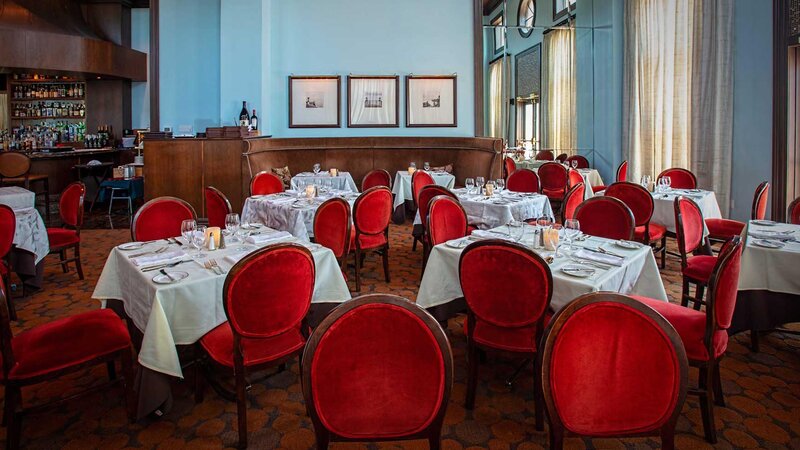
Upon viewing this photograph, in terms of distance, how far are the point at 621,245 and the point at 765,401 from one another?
1.09 metres

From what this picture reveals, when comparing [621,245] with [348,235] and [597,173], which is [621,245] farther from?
[597,173]

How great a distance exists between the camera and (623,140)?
8.87m

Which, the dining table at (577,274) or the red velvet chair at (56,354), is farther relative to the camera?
the dining table at (577,274)

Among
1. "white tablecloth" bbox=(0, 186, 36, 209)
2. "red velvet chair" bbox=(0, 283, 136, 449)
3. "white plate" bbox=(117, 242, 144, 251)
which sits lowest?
"red velvet chair" bbox=(0, 283, 136, 449)

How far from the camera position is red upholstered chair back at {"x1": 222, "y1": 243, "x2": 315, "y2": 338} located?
81.0 inches

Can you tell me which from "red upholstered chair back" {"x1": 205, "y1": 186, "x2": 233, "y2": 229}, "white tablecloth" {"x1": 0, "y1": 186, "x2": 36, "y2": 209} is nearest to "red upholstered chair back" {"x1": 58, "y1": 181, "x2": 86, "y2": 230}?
"white tablecloth" {"x1": 0, "y1": 186, "x2": 36, "y2": 209}

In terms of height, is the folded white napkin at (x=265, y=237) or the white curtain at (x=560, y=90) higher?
the white curtain at (x=560, y=90)

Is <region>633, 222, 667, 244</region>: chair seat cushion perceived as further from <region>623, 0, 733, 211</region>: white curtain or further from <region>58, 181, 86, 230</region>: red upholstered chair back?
<region>58, 181, 86, 230</region>: red upholstered chair back

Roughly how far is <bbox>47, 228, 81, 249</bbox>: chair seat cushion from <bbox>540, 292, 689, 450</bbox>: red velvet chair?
490cm

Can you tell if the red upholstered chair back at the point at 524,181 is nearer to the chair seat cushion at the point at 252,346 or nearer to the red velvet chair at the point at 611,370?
the chair seat cushion at the point at 252,346

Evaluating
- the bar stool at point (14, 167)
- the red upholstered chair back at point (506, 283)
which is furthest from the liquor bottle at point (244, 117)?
the red upholstered chair back at point (506, 283)

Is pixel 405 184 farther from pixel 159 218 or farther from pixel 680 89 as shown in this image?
pixel 159 218

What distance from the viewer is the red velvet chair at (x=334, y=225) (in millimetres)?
3770

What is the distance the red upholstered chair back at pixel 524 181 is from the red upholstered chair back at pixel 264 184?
2988mm
